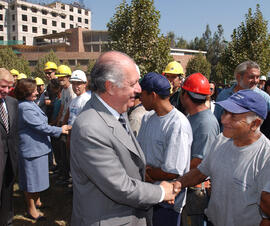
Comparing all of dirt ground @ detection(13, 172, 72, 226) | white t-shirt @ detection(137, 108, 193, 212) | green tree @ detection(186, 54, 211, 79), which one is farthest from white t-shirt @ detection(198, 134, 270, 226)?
green tree @ detection(186, 54, 211, 79)

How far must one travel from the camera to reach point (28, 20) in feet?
213

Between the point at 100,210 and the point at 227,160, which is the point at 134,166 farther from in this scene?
the point at 227,160

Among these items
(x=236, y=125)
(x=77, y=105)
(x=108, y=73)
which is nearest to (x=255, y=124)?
(x=236, y=125)

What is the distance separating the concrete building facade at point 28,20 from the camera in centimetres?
6309

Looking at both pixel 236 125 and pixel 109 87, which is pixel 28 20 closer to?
pixel 109 87

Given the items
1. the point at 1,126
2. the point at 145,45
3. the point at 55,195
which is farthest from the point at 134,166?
the point at 145,45

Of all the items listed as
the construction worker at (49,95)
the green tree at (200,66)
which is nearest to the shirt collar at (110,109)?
the construction worker at (49,95)

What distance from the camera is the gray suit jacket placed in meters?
1.57

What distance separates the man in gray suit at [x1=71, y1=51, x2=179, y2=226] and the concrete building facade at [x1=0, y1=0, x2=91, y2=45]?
70778mm

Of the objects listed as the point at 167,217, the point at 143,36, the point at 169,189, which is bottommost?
the point at 167,217

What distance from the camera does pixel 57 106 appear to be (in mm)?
6285

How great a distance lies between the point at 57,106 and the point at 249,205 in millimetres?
5447

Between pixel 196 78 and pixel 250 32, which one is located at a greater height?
pixel 250 32

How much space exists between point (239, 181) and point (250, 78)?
3090 millimetres
